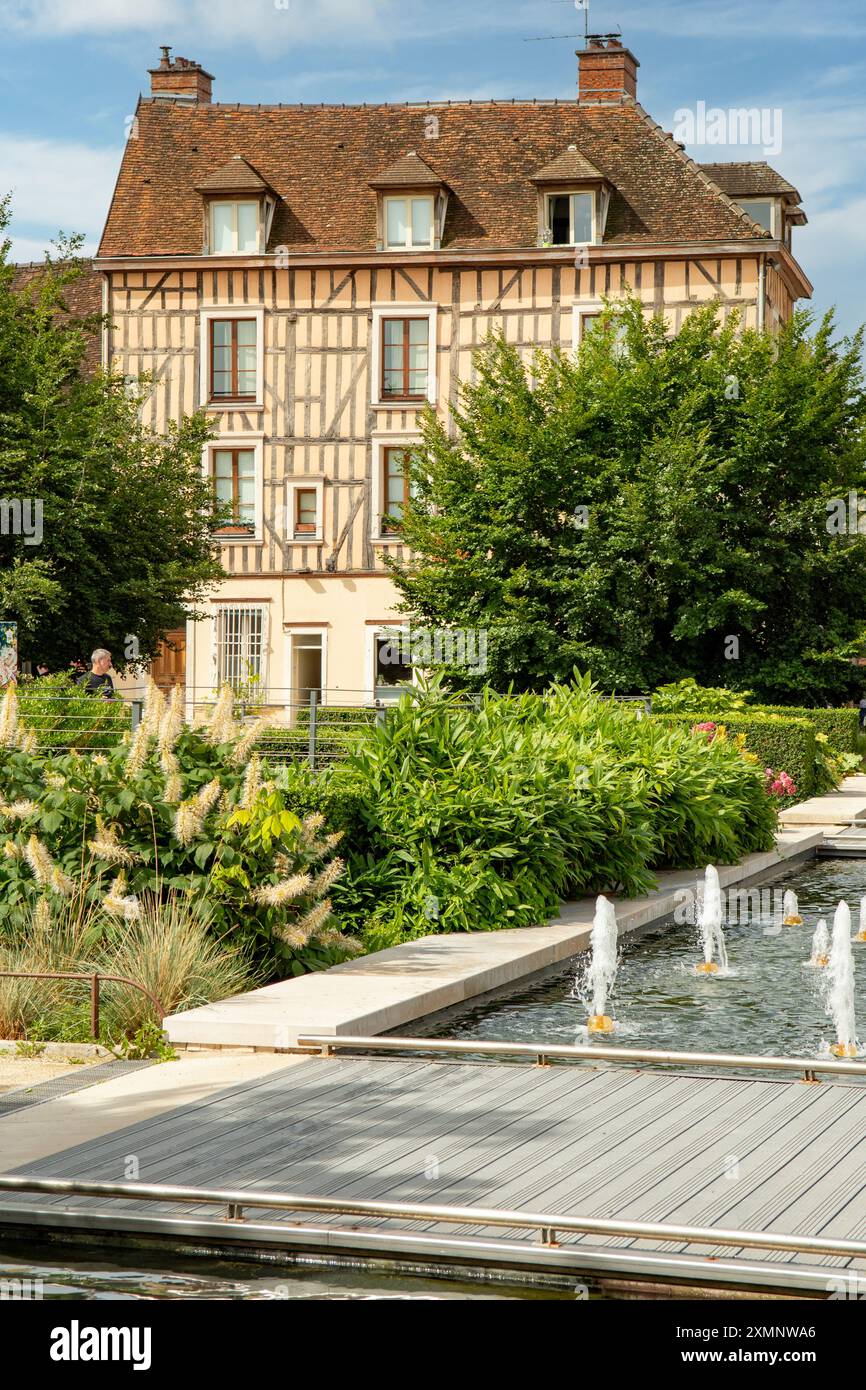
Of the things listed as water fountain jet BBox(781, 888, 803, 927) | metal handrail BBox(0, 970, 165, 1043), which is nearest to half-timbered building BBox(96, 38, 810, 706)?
water fountain jet BBox(781, 888, 803, 927)

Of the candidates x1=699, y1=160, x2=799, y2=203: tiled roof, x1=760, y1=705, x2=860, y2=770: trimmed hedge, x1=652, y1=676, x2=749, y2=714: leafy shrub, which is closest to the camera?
x1=652, y1=676, x2=749, y2=714: leafy shrub

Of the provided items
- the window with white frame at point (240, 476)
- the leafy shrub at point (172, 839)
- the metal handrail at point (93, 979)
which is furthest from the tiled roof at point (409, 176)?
the metal handrail at point (93, 979)

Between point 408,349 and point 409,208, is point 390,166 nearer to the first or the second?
point 409,208

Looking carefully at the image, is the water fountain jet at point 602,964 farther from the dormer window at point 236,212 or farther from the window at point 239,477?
the dormer window at point 236,212

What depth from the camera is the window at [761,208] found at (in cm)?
3791

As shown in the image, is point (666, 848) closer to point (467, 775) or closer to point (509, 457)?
point (467, 775)

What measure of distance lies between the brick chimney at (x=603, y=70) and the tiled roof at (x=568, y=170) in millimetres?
2721

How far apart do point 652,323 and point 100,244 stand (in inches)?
553

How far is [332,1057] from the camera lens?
26.4 feet

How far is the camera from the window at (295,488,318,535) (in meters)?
36.1

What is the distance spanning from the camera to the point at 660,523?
86.1ft

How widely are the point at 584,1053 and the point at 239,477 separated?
29717mm

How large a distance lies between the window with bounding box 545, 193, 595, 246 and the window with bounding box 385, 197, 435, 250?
8.03ft

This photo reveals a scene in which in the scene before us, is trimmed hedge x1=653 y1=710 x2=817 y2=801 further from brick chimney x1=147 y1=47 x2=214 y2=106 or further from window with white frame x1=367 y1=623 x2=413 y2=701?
brick chimney x1=147 y1=47 x2=214 y2=106
